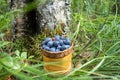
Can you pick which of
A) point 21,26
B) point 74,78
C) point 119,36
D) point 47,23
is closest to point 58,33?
point 47,23

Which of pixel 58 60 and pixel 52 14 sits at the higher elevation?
pixel 52 14

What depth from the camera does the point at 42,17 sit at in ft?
6.93

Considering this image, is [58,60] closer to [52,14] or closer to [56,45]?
[56,45]

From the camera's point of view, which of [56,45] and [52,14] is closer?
[56,45]

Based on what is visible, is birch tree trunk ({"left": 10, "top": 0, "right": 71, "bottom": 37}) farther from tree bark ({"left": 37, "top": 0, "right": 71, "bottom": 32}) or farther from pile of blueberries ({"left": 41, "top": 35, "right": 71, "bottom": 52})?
pile of blueberries ({"left": 41, "top": 35, "right": 71, "bottom": 52})

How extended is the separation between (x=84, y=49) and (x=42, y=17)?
0.35 m

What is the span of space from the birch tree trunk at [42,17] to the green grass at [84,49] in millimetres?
69

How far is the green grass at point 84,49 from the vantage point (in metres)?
1.58

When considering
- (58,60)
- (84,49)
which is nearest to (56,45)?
(58,60)

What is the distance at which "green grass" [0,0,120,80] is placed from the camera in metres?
1.58

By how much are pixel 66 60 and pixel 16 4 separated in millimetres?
568

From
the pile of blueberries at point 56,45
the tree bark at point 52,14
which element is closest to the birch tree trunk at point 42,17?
the tree bark at point 52,14

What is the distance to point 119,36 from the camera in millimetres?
2064

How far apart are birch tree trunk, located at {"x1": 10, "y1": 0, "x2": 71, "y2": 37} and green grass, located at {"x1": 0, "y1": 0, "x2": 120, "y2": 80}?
0.07m
